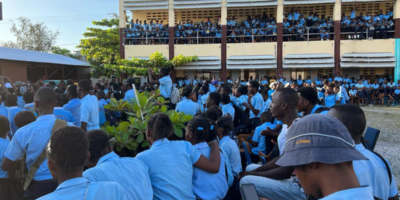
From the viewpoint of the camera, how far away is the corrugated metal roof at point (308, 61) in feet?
64.2

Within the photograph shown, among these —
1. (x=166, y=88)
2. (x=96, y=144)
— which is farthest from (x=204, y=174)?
(x=166, y=88)

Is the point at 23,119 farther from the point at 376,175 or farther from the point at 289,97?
the point at 376,175

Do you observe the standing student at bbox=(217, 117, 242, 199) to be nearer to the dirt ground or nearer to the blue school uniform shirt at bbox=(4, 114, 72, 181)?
the blue school uniform shirt at bbox=(4, 114, 72, 181)

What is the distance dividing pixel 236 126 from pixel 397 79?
679 inches

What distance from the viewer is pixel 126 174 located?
2256 mm

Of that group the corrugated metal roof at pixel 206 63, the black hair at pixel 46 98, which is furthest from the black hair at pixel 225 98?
the corrugated metal roof at pixel 206 63

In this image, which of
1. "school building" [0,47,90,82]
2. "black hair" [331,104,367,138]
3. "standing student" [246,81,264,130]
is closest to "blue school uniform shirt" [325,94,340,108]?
"standing student" [246,81,264,130]

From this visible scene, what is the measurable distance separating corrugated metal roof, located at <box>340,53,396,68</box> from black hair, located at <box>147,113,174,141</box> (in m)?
19.3

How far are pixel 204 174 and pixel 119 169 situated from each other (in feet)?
3.14

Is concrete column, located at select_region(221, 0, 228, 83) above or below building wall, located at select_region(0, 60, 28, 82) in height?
above

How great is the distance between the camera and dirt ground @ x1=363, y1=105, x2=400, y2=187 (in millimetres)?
6388

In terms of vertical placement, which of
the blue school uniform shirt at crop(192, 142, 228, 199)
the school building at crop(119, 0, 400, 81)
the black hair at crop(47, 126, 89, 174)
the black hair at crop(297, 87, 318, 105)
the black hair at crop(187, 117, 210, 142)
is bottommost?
the blue school uniform shirt at crop(192, 142, 228, 199)

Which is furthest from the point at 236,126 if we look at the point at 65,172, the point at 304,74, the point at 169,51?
the point at 304,74

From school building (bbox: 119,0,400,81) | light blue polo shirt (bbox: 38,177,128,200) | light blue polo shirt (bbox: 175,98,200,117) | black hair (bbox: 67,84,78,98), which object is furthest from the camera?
school building (bbox: 119,0,400,81)
